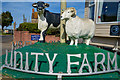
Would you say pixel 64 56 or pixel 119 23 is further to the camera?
pixel 119 23

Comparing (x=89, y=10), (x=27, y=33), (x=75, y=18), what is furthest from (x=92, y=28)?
(x=27, y=33)

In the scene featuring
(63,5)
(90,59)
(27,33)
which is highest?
(63,5)

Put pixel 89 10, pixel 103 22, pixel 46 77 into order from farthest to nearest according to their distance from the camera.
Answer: pixel 89 10, pixel 103 22, pixel 46 77

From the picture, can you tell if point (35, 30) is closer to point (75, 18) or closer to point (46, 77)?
point (75, 18)

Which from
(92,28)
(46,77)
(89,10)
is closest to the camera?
(46,77)

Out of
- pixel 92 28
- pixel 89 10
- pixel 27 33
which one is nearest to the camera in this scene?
pixel 92 28

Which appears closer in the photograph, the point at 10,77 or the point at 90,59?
the point at 10,77

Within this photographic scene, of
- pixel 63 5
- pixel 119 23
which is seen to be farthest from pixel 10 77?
pixel 119 23

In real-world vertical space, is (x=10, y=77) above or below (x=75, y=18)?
below

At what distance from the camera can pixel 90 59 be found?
9.12 ft

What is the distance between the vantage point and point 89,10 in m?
7.08

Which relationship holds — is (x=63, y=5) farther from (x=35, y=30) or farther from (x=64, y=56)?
(x=35, y=30)

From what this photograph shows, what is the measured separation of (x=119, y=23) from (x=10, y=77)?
15.3 feet

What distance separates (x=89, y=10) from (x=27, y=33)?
6.04 m
